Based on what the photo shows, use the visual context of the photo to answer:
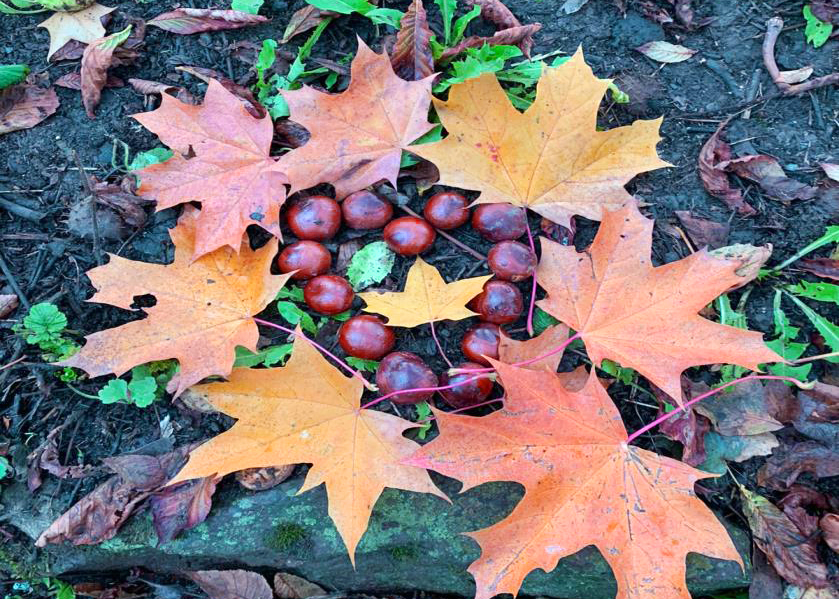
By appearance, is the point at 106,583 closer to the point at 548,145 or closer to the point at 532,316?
the point at 532,316

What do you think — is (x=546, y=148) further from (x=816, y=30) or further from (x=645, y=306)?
(x=816, y=30)

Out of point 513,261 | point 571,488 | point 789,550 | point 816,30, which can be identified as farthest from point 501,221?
point 816,30

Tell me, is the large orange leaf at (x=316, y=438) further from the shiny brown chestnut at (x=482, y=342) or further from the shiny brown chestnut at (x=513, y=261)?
the shiny brown chestnut at (x=513, y=261)

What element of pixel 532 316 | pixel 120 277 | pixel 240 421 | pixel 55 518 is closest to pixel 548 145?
pixel 532 316

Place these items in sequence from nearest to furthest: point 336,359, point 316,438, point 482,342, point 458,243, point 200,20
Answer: point 316,438 < point 336,359 < point 482,342 < point 458,243 < point 200,20

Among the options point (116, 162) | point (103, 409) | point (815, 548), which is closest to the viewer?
point (815, 548)

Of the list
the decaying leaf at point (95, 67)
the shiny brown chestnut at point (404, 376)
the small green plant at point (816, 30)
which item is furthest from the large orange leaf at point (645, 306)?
the decaying leaf at point (95, 67)

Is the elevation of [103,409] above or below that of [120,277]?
below
